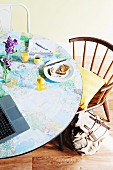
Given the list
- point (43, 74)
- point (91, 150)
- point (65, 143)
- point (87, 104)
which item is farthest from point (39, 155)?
point (43, 74)

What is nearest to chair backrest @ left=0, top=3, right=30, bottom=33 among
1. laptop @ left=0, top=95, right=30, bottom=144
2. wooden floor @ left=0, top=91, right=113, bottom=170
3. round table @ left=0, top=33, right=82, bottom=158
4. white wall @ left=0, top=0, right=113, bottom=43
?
white wall @ left=0, top=0, right=113, bottom=43

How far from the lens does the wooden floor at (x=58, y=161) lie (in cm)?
210

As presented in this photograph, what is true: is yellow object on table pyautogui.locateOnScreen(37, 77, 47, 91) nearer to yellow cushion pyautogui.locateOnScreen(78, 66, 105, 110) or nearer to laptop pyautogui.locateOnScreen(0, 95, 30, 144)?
laptop pyautogui.locateOnScreen(0, 95, 30, 144)

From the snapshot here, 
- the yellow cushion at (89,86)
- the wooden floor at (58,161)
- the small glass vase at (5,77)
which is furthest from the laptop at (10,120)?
the wooden floor at (58,161)

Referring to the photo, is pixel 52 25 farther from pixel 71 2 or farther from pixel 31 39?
pixel 31 39

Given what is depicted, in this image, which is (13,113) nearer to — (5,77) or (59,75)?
(5,77)

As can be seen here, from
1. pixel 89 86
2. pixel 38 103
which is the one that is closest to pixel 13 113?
pixel 38 103

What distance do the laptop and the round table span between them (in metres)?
0.02

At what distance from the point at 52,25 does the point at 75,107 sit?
1.49 m

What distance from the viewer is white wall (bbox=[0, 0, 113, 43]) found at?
2.69 m

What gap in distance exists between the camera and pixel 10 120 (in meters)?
1.49

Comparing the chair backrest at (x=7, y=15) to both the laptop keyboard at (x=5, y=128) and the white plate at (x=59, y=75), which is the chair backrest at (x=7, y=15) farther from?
the laptop keyboard at (x=5, y=128)

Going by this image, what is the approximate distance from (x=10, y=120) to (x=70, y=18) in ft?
5.52

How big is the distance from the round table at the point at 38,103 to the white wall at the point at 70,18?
94 cm
